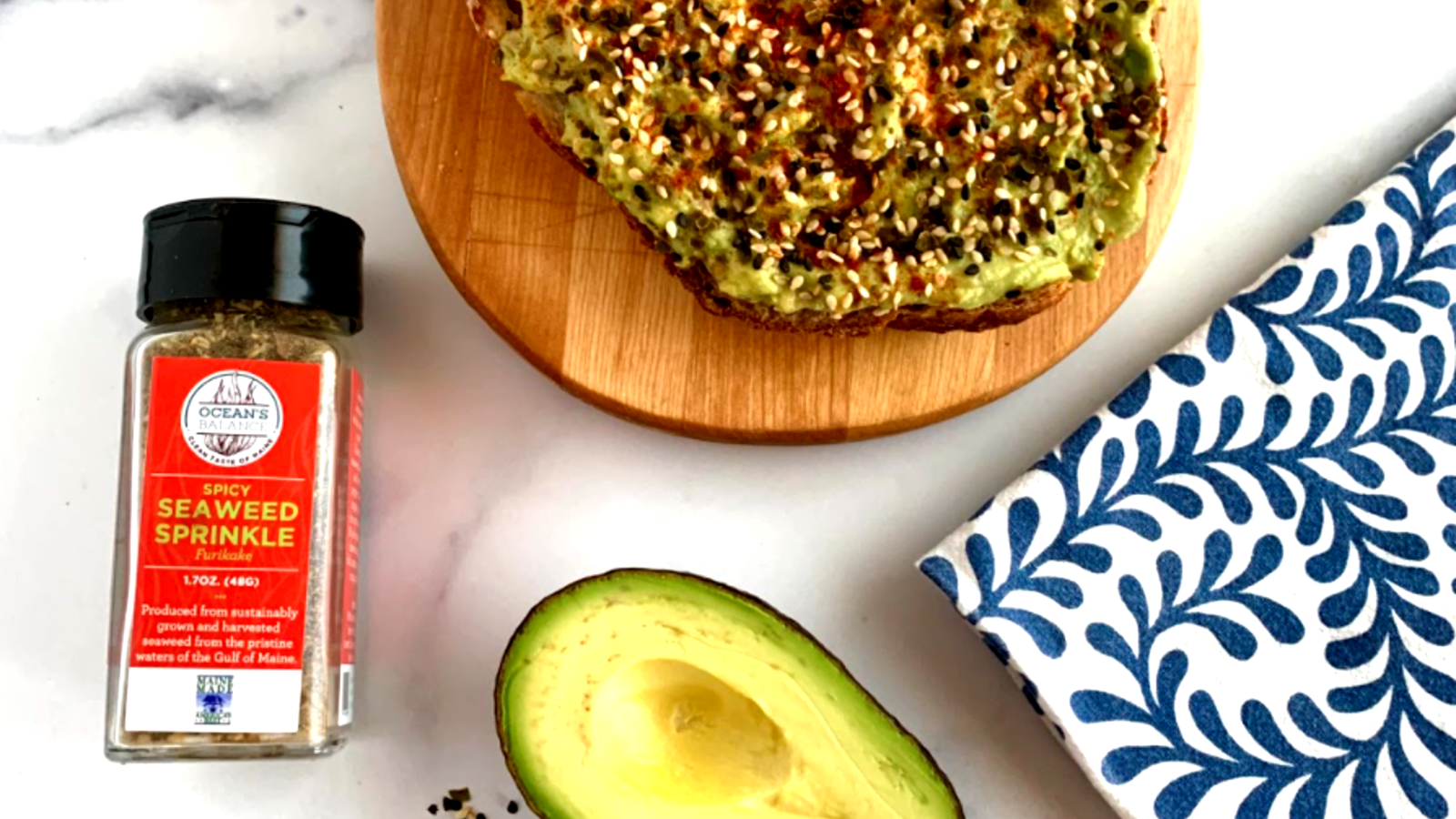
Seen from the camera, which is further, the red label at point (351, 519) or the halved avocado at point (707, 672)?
the red label at point (351, 519)

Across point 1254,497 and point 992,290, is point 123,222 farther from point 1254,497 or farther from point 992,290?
point 1254,497

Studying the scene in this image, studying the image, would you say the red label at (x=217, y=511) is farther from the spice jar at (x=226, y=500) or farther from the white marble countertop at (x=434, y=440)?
the white marble countertop at (x=434, y=440)

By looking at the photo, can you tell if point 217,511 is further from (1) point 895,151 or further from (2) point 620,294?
(1) point 895,151

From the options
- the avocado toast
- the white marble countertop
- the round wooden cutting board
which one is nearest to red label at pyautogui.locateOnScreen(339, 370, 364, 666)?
the white marble countertop

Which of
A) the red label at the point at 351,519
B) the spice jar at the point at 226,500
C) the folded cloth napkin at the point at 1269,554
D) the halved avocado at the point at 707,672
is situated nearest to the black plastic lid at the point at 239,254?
the spice jar at the point at 226,500

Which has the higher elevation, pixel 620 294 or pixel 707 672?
pixel 620 294

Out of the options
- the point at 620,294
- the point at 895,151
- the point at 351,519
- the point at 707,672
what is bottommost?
the point at 707,672

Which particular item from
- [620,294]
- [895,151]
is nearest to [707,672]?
[620,294]

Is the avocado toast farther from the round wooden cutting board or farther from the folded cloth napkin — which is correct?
the folded cloth napkin

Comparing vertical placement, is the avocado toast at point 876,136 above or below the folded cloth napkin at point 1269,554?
above
